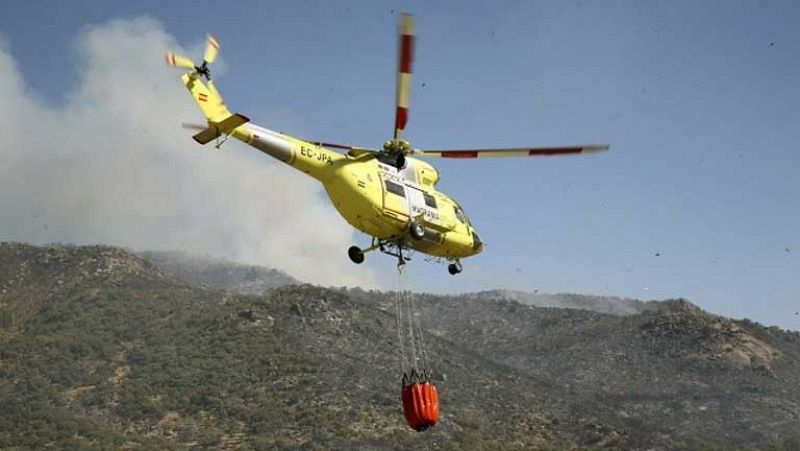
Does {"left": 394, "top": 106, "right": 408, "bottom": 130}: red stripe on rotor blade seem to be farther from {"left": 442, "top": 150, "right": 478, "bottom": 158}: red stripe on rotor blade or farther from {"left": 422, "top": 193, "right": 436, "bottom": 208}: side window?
{"left": 422, "top": 193, "right": 436, "bottom": 208}: side window

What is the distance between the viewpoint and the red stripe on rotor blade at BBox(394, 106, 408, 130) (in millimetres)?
19062

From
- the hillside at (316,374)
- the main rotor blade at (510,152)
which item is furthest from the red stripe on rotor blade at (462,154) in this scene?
the hillside at (316,374)

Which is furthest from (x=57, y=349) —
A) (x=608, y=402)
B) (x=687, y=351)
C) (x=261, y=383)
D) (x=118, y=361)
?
(x=687, y=351)

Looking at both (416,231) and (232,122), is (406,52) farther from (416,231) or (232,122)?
(416,231)

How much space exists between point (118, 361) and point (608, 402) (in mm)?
45204

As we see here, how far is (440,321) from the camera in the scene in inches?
4365

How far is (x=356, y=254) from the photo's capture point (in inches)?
866

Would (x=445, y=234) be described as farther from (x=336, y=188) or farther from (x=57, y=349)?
(x=57, y=349)

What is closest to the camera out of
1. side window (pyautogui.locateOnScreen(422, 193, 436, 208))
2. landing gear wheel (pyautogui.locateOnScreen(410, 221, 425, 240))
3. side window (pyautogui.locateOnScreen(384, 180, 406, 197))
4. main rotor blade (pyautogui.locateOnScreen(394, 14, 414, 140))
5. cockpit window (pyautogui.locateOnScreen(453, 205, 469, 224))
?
main rotor blade (pyautogui.locateOnScreen(394, 14, 414, 140))

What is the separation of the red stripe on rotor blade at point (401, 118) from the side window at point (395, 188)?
1875 millimetres

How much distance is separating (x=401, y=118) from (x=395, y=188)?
8.96ft

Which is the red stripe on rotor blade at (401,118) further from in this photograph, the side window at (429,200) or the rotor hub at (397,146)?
the side window at (429,200)

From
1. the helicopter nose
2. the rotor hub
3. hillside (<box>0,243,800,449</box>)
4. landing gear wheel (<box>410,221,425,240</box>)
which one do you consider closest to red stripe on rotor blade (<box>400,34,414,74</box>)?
the rotor hub

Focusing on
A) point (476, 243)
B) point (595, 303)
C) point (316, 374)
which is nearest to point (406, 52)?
point (476, 243)
